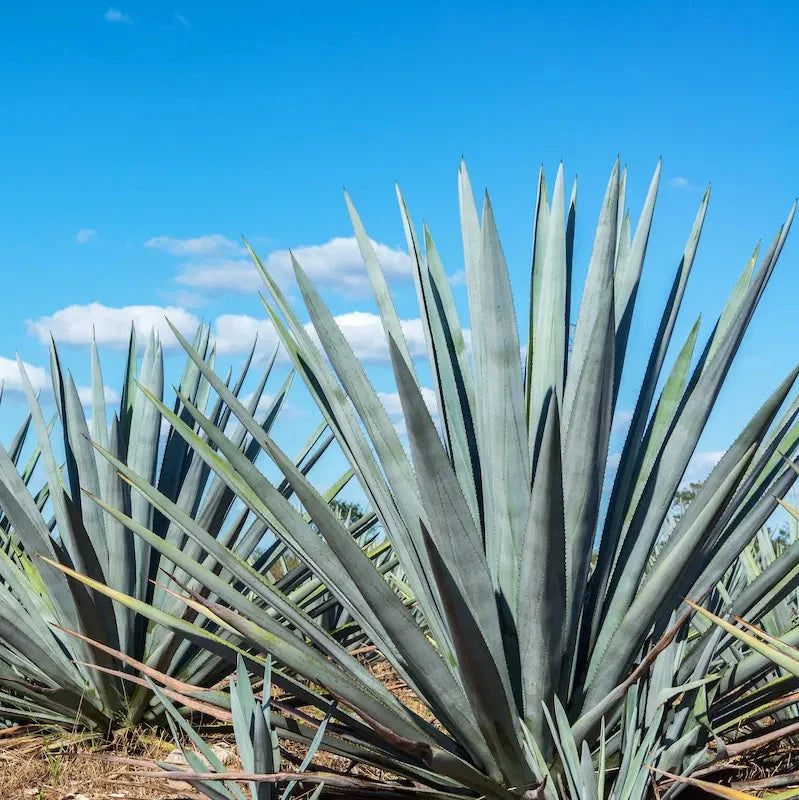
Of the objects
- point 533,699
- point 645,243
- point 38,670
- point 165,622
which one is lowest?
point 38,670

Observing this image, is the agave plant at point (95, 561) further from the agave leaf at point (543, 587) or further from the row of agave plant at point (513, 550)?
the agave leaf at point (543, 587)

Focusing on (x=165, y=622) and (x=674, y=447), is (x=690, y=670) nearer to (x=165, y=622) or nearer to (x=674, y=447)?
(x=674, y=447)

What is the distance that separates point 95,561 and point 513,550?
5.48 feet

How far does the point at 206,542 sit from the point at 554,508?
103 cm

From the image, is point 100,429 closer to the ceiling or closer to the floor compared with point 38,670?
closer to the ceiling

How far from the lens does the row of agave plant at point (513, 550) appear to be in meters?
2.13

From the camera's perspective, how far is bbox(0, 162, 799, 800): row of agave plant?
2.13 metres

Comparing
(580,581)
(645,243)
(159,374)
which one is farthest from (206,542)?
(159,374)

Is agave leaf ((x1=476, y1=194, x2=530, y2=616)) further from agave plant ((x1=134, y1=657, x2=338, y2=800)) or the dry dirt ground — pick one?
the dry dirt ground

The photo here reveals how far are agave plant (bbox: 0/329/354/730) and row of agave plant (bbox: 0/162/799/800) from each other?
0.33 m

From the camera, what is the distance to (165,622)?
Answer: 2404 mm

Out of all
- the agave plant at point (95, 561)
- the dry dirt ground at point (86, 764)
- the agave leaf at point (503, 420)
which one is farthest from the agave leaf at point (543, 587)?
the agave plant at point (95, 561)

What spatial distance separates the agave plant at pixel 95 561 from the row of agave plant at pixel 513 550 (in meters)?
0.33

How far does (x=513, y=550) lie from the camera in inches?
93.9
